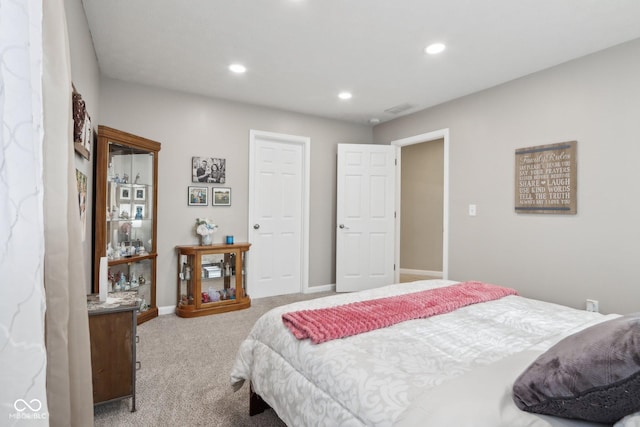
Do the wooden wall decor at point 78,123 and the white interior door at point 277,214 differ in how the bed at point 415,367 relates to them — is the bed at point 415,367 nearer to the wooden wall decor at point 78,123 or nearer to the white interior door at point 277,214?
the wooden wall decor at point 78,123

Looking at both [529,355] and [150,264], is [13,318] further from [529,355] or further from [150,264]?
[150,264]

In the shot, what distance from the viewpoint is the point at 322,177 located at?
15.5 feet

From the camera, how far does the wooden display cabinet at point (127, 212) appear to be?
290 cm

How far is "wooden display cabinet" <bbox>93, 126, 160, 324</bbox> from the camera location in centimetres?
290

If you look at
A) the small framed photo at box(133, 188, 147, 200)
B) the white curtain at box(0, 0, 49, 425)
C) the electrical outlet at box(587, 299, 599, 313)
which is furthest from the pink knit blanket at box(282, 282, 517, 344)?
the small framed photo at box(133, 188, 147, 200)

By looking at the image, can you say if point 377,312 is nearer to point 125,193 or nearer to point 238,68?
point 238,68

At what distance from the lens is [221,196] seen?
401cm

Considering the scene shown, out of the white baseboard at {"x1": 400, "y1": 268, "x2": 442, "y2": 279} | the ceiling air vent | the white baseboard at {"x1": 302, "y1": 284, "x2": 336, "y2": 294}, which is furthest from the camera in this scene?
the white baseboard at {"x1": 400, "y1": 268, "x2": 442, "y2": 279}

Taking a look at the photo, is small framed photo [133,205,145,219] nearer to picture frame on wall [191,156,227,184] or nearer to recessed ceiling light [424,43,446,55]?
picture frame on wall [191,156,227,184]

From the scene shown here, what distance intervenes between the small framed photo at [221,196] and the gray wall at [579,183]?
2.65m

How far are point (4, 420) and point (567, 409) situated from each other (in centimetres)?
118

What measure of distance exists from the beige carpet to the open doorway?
11.6 feet

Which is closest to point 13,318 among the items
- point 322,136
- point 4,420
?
point 4,420

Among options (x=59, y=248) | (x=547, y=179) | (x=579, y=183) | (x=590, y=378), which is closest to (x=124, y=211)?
(x=59, y=248)
